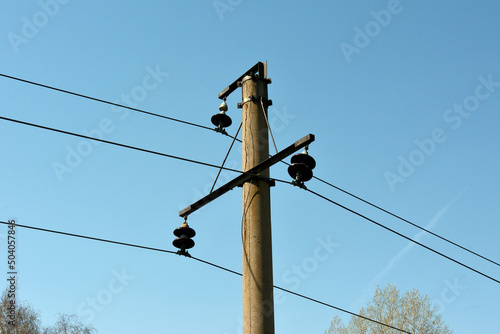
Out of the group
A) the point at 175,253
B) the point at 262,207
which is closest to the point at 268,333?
the point at 262,207

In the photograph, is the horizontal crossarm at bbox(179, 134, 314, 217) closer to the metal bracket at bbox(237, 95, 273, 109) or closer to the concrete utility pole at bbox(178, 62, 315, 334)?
the concrete utility pole at bbox(178, 62, 315, 334)

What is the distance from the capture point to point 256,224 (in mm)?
6902

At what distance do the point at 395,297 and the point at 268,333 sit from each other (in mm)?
22383

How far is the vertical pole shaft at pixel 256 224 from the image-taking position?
6.46 m

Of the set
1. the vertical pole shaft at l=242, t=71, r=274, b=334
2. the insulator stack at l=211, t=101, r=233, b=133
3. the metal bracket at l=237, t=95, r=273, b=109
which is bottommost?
the vertical pole shaft at l=242, t=71, r=274, b=334

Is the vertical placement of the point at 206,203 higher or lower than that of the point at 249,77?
lower

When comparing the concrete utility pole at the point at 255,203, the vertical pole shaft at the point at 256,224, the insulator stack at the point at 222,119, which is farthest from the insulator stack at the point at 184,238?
the insulator stack at the point at 222,119

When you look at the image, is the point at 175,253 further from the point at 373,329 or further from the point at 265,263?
the point at 373,329

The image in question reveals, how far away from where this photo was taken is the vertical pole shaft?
6461mm

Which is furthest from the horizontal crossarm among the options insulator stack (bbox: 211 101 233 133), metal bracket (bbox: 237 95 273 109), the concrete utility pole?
insulator stack (bbox: 211 101 233 133)

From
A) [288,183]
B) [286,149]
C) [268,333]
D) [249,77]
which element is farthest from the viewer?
[249,77]

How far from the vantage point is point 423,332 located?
1045 inches

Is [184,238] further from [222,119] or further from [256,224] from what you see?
[222,119]

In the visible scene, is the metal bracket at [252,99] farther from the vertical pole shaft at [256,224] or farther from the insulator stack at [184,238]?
the insulator stack at [184,238]
